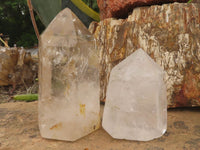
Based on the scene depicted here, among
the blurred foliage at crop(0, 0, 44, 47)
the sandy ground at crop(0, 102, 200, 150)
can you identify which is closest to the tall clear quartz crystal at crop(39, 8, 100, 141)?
the sandy ground at crop(0, 102, 200, 150)

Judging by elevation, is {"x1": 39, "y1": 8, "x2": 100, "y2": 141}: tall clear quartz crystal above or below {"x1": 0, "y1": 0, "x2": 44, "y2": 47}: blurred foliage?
below

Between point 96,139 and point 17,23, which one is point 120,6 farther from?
point 17,23

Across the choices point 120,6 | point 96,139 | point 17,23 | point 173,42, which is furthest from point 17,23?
point 96,139

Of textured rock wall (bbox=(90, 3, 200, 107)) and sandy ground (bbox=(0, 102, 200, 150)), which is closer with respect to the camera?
sandy ground (bbox=(0, 102, 200, 150))

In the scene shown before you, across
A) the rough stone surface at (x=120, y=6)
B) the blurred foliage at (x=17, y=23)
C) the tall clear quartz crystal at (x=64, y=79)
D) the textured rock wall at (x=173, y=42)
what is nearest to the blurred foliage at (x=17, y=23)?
the blurred foliage at (x=17, y=23)

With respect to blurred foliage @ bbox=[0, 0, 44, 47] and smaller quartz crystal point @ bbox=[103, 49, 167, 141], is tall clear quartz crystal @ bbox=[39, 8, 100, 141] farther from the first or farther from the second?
blurred foliage @ bbox=[0, 0, 44, 47]

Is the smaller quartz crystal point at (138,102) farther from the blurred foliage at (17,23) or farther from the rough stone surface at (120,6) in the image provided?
the blurred foliage at (17,23)
